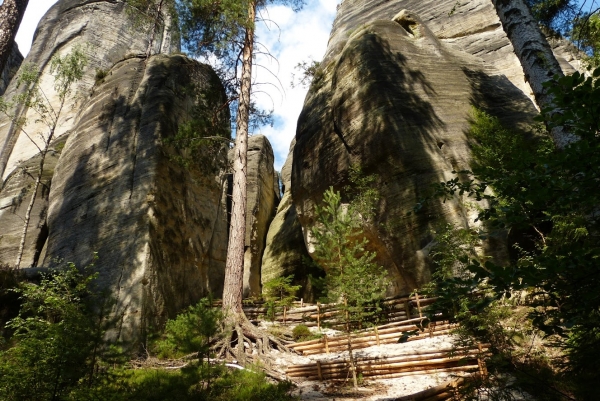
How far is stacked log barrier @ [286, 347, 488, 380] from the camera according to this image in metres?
6.89

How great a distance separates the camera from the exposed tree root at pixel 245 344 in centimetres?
830

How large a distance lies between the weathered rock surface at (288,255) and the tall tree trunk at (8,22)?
11683mm

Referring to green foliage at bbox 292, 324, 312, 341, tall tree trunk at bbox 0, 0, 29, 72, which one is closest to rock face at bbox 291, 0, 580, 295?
green foliage at bbox 292, 324, 312, 341

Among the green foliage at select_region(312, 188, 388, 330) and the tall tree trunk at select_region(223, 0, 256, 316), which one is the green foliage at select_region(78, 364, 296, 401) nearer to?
the green foliage at select_region(312, 188, 388, 330)

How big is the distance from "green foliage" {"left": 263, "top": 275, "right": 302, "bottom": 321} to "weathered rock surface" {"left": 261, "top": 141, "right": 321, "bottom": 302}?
107 centimetres

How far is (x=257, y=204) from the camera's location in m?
21.2

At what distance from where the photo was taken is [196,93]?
13984mm

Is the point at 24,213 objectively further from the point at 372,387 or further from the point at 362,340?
the point at 372,387

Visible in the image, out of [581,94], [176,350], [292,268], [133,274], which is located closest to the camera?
[581,94]

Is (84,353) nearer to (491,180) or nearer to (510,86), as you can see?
(491,180)

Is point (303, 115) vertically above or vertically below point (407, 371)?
above

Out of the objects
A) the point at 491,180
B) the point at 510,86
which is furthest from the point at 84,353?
the point at 510,86

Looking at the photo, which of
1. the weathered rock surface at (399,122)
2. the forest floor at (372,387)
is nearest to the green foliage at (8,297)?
the forest floor at (372,387)

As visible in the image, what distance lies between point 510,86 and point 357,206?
27.1ft
